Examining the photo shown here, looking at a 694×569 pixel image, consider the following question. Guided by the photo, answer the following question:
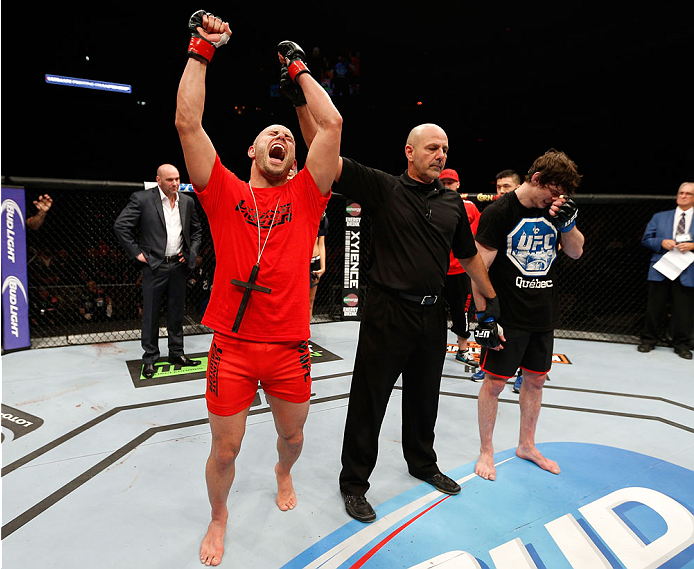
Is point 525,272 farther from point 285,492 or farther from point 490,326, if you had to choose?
point 285,492

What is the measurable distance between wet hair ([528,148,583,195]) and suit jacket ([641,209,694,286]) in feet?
11.0

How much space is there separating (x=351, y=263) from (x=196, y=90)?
4265mm

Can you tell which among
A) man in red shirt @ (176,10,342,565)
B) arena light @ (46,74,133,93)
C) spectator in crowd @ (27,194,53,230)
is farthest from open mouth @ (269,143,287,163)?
arena light @ (46,74,133,93)

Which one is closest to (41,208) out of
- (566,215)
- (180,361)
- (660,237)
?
(180,361)

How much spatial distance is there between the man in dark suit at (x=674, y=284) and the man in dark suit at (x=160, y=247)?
469 centimetres

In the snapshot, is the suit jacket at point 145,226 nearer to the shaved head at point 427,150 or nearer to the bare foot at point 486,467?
the shaved head at point 427,150

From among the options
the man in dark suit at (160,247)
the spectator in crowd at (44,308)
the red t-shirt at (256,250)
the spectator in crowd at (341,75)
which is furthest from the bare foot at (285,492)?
the spectator in crowd at (341,75)

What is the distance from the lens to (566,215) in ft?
6.71

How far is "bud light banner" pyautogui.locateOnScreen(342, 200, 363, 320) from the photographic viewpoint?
5543 mm

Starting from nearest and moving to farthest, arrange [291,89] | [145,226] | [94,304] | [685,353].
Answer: [291,89] → [145,226] → [685,353] → [94,304]

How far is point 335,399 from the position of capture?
3223 millimetres

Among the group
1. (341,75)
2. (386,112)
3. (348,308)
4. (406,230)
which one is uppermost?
(341,75)

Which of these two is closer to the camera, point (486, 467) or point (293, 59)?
point (293, 59)

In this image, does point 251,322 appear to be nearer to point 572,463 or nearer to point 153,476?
point 153,476
